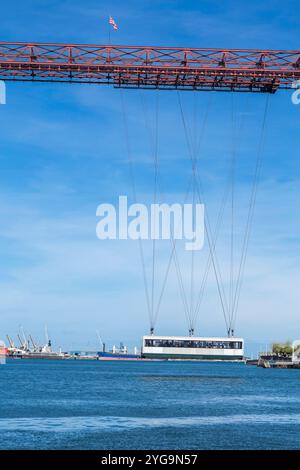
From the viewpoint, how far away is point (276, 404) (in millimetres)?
62062

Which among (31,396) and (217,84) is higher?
(217,84)

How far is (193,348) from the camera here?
9656 cm

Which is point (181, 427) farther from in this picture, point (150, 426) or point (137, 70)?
point (137, 70)

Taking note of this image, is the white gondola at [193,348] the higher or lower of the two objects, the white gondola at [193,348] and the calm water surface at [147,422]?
the higher

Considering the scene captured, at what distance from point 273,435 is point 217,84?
25285 mm

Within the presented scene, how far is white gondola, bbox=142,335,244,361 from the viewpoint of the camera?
94750 millimetres

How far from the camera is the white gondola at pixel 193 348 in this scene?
9475 centimetres

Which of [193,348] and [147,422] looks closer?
[147,422]

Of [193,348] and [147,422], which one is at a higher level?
[193,348]

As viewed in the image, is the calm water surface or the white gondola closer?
the calm water surface

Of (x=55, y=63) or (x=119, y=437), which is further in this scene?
(x=55, y=63)

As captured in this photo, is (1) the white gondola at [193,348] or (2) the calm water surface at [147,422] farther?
(1) the white gondola at [193,348]

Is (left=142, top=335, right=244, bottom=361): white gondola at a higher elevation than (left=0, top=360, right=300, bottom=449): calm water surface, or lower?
higher
